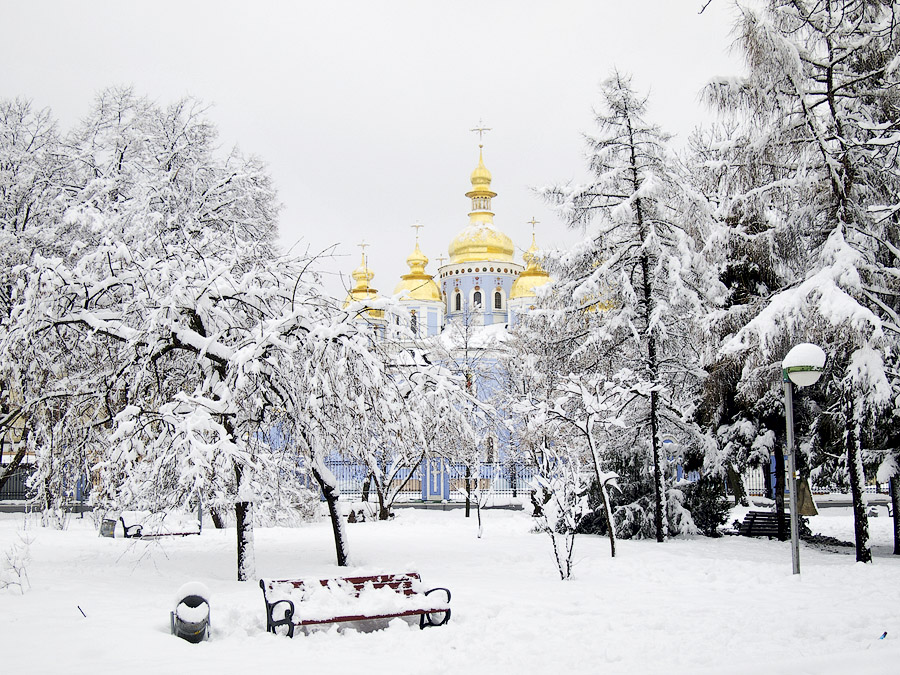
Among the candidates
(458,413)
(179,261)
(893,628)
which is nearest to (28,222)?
(179,261)

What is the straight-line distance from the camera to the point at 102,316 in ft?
39.1

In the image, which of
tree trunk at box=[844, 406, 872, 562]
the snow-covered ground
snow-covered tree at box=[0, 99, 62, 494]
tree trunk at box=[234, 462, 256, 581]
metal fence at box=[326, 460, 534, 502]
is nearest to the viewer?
the snow-covered ground

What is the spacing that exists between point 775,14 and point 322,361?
8.32 m

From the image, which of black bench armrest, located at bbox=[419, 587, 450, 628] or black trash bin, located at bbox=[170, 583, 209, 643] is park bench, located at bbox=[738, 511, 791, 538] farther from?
black trash bin, located at bbox=[170, 583, 209, 643]

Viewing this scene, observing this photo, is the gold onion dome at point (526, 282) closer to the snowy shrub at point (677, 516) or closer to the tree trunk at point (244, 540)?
the snowy shrub at point (677, 516)

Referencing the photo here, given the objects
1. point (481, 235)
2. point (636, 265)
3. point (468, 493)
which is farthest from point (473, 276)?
point (636, 265)

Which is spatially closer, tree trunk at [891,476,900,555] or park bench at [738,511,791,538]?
tree trunk at [891,476,900,555]

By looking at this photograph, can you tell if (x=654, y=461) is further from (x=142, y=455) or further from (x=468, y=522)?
(x=142, y=455)

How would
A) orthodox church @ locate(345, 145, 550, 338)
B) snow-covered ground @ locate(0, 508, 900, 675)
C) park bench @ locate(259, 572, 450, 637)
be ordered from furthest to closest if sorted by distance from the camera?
orthodox church @ locate(345, 145, 550, 338), park bench @ locate(259, 572, 450, 637), snow-covered ground @ locate(0, 508, 900, 675)

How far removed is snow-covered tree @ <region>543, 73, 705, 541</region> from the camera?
16.9 m

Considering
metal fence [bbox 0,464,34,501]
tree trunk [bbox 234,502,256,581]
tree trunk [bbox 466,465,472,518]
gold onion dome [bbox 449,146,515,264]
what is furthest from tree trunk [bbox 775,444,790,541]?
gold onion dome [bbox 449,146,515,264]

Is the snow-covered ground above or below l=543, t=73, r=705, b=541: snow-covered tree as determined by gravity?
below

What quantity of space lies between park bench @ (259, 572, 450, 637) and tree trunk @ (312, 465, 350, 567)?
3.41 meters

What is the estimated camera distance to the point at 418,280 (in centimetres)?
5650
